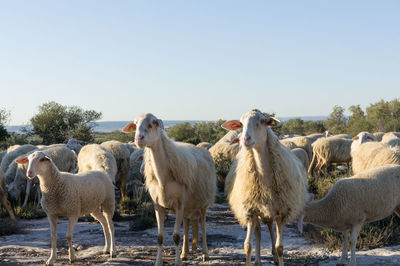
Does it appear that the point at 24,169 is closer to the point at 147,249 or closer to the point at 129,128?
the point at 147,249

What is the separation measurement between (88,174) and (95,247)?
1.58 m

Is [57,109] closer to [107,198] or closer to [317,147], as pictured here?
[317,147]

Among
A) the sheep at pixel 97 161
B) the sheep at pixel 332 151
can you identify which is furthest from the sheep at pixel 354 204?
the sheep at pixel 332 151

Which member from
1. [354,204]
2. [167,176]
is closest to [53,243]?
[167,176]

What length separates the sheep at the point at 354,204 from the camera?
6980 mm

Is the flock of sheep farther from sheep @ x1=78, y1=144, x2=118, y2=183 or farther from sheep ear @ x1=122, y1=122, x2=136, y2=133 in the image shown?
sheep @ x1=78, y1=144, x2=118, y2=183

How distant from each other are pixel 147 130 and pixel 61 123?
1213 inches

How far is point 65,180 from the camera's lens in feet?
25.3

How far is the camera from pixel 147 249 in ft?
27.6

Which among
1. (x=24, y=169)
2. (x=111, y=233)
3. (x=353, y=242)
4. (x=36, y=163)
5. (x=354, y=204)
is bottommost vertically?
(x=111, y=233)

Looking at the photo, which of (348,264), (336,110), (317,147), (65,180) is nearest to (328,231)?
(348,264)

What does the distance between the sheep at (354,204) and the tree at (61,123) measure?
27.2m

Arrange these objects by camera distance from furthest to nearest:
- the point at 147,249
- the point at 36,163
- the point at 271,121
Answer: the point at 147,249 < the point at 36,163 < the point at 271,121

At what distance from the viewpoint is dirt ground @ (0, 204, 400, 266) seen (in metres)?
7.46
